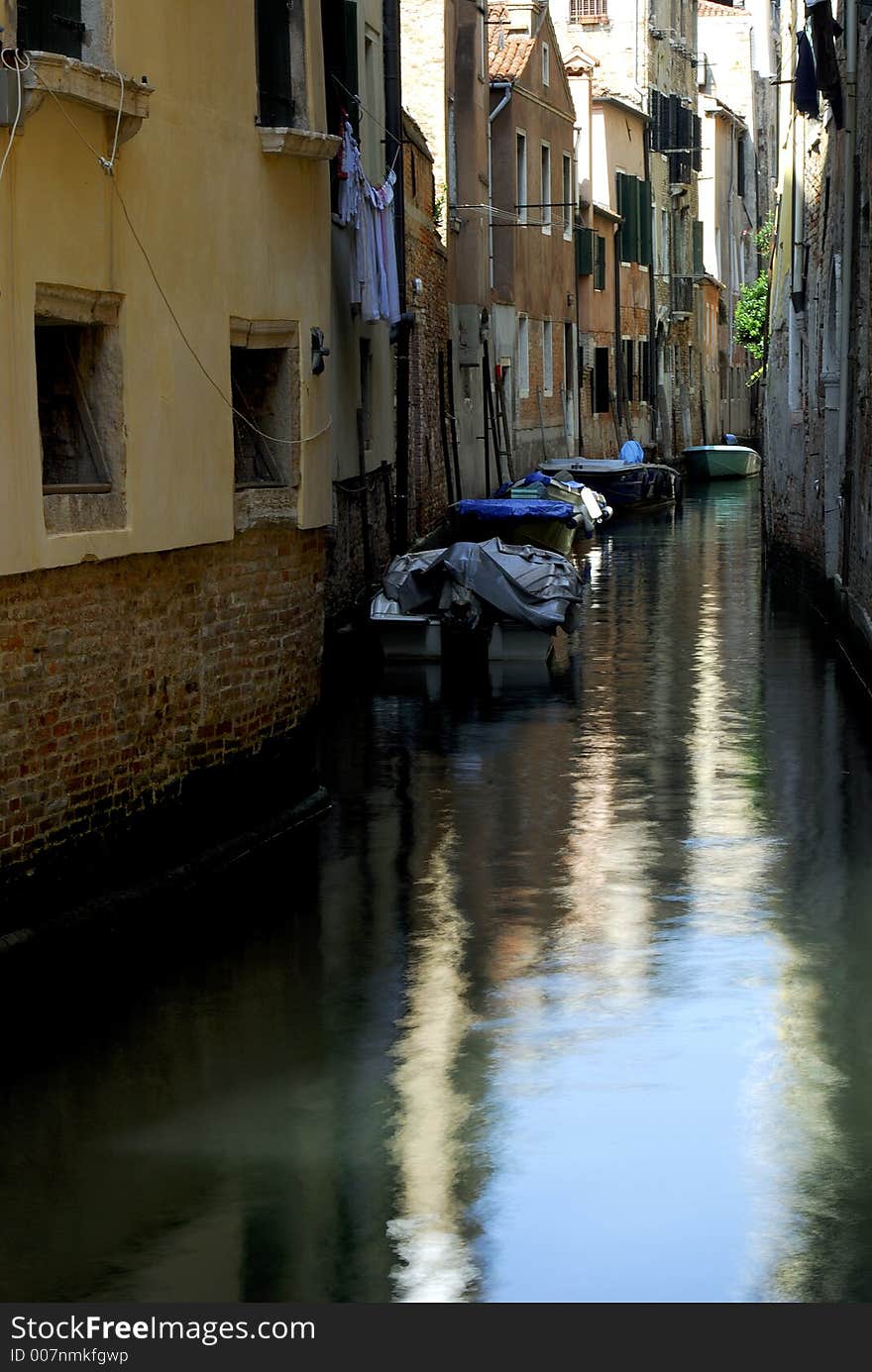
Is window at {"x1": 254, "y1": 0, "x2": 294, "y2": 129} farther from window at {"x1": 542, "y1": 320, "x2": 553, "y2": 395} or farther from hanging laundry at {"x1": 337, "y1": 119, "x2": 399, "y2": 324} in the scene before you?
window at {"x1": 542, "y1": 320, "x2": 553, "y2": 395}

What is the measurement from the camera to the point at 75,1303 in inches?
208

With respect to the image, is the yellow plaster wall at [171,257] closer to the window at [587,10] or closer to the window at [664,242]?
the window at [587,10]

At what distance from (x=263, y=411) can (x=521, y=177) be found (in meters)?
25.9

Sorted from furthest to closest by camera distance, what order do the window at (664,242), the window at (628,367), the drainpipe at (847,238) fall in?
the window at (664,242) < the window at (628,367) < the drainpipe at (847,238)

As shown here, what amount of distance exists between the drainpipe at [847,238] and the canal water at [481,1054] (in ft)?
17.2

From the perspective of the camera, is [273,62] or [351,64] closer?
[273,62]

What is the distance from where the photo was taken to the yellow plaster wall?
319 inches

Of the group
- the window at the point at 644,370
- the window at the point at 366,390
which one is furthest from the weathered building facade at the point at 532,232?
the window at the point at 366,390

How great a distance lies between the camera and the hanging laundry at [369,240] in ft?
56.9

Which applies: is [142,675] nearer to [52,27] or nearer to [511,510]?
[52,27]

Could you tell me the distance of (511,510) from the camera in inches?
1037

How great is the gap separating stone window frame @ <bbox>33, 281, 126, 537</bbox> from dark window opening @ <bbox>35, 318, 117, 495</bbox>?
0.02 m

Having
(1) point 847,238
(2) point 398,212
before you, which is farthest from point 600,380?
(1) point 847,238

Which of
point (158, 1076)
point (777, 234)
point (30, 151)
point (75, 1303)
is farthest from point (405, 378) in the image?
point (75, 1303)
